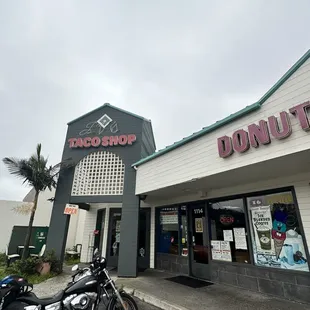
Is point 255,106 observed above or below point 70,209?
above

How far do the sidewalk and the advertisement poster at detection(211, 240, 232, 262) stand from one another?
0.67m

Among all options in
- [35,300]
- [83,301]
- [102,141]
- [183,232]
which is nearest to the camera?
[35,300]

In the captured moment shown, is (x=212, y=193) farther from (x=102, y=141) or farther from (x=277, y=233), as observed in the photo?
(x=102, y=141)

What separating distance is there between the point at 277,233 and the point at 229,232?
1250 millimetres

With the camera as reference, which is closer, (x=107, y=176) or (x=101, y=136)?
(x=107, y=176)

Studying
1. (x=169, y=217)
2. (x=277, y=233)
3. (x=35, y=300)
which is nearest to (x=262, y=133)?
(x=277, y=233)

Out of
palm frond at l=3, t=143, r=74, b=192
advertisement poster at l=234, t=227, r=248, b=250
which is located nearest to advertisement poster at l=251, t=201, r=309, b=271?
advertisement poster at l=234, t=227, r=248, b=250

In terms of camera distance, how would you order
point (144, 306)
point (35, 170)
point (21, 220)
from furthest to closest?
point (21, 220)
point (35, 170)
point (144, 306)

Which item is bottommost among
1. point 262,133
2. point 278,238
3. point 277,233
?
point 278,238

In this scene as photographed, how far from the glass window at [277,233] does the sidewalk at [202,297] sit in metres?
0.75

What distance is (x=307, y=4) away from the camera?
445 cm

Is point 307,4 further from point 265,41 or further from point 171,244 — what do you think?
point 171,244

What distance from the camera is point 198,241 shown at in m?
6.18

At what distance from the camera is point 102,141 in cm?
757
